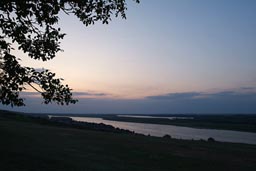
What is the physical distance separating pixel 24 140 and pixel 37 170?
9.57 m

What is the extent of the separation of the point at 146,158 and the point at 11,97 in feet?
45.9

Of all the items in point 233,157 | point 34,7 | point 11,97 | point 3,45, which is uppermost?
point 34,7

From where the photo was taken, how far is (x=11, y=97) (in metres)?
9.29

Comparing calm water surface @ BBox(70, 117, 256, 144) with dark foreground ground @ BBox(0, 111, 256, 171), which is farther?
calm water surface @ BBox(70, 117, 256, 144)

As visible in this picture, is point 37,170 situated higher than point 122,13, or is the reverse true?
point 122,13

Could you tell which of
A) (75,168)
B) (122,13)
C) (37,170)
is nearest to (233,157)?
(75,168)

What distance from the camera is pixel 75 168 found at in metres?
17.5

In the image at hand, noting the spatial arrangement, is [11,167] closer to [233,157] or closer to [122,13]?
[122,13]

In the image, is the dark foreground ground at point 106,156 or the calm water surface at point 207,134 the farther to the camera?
the calm water surface at point 207,134

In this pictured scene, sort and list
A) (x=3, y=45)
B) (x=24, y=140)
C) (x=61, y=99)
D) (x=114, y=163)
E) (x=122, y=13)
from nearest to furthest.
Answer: (x=3, y=45), (x=61, y=99), (x=122, y=13), (x=114, y=163), (x=24, y=140)

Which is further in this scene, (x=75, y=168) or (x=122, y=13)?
(x=75, y=168)

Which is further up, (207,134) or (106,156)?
(106,156)

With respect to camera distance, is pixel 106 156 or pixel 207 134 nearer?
pixel 106 156

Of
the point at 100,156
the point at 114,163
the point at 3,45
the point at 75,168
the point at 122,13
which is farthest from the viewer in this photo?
the point at 100,156
